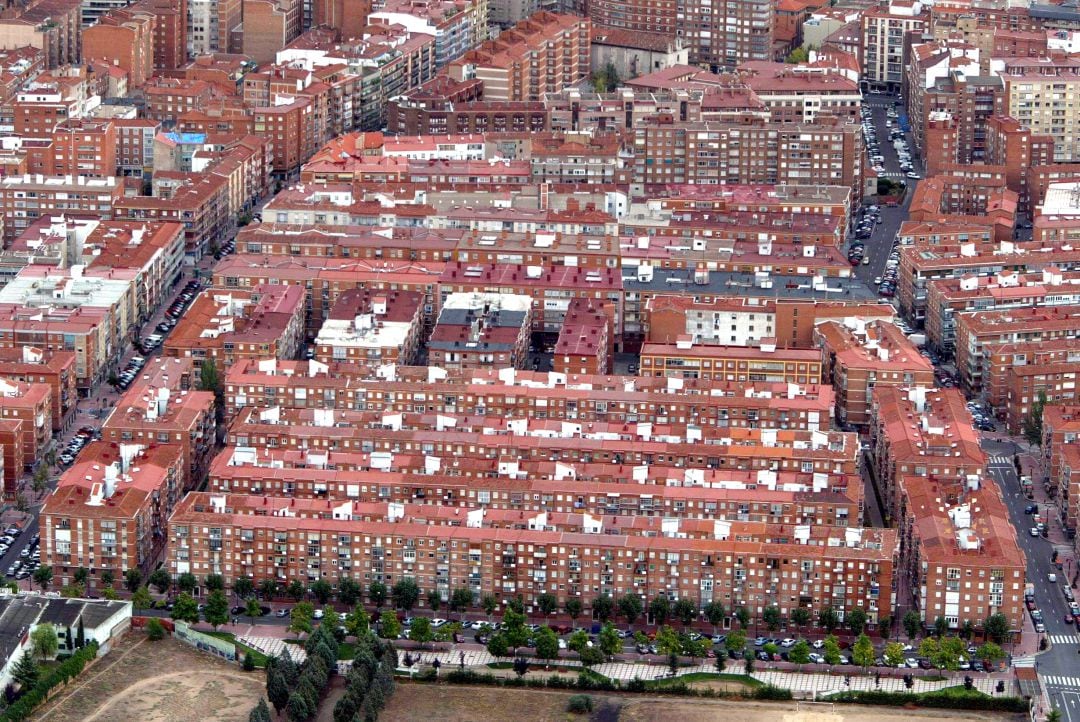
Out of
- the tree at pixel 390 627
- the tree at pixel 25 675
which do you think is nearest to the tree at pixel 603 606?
the tree at pixel 390 627

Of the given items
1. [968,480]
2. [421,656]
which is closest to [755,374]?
[968,480]

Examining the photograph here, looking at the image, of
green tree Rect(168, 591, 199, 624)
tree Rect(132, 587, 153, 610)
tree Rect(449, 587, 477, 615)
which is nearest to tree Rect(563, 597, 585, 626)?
tree Rect(449, 587, 477, 615)

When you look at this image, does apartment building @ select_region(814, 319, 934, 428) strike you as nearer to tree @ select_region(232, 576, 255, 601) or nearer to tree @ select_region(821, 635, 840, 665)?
tree @ select_region(821, 635, 840, 665)

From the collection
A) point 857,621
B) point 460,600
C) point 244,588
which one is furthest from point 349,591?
point 857,621

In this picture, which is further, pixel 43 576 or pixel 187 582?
pixel 43 576

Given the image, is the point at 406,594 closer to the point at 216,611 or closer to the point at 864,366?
the point at 216,611

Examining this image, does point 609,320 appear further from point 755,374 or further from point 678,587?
point 678,587
